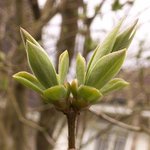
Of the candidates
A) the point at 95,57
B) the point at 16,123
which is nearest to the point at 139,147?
the point at 16,123

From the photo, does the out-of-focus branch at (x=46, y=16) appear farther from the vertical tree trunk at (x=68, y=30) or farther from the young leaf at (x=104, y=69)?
the young leaf at (x=104, y=69)

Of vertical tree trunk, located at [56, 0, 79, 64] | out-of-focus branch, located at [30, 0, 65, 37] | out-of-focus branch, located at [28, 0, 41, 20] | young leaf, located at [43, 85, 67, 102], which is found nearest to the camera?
young leaf, located at [43, 85, 67, 102]

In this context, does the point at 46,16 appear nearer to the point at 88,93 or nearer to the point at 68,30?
the point at 68,30

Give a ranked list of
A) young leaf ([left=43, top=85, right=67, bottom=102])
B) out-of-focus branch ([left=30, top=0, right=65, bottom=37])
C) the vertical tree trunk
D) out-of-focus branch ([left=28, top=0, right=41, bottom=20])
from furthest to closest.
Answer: the vertical tree trunk, out-of-focus branch ([left=28, top=0, right=41, bottom=20]), out-of-focus branch ([left=30, top=0, right=65, bottom=37]), young leaf ([left=43, top=85, right=67, bottom=102])

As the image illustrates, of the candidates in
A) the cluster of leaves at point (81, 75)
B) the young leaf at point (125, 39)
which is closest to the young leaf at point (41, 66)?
the cluster of leaves at point (81, 75)

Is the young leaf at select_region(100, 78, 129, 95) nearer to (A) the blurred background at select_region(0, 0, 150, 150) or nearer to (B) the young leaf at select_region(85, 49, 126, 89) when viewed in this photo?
(B) the young leaf at select_region(85, 49, 126, 89)

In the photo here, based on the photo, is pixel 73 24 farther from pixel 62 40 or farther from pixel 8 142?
pixel 8 142

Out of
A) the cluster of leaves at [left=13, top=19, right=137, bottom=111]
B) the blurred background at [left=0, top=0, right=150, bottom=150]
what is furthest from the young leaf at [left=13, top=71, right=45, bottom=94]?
the blurred background at [left=0, top=0, right=150, bottom=150]

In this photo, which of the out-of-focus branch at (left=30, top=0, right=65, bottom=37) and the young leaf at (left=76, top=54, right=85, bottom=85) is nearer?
the young leaf at (left=76, top=54, right=85, bottom=85)
